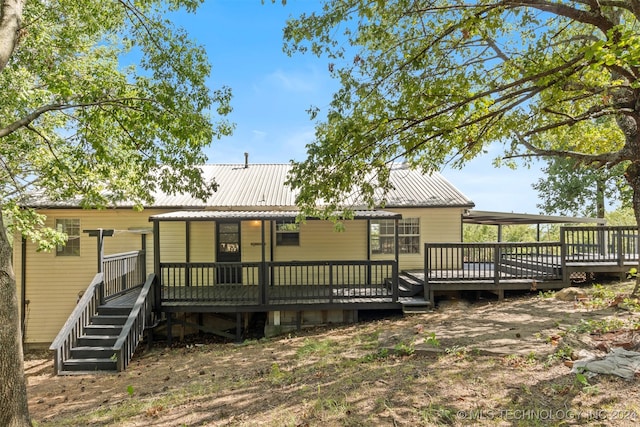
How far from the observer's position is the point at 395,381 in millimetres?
4203

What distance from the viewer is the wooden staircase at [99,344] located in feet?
22.1

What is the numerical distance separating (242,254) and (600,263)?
11.1 m

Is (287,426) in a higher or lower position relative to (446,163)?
lower

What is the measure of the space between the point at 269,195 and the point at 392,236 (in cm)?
461

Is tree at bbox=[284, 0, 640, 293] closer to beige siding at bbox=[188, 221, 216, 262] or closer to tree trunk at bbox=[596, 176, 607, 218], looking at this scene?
beige siding at bbox=[188, 221, 216, 262]

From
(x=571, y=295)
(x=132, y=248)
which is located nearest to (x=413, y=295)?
(x=571, y=295)

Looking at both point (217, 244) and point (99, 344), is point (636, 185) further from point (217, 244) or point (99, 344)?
point (99, 344)

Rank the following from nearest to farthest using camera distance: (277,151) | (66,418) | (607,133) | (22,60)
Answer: (66,418) < (22,60) < (607,133) < (277,151)

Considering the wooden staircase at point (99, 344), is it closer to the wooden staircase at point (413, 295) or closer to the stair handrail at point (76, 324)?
the stair handrail at point (76, 324)

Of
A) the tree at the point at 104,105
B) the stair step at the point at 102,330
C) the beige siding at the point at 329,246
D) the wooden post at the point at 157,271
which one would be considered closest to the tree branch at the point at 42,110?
the tree at the point at 104,105

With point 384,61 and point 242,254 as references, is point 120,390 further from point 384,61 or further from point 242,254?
point 384,61

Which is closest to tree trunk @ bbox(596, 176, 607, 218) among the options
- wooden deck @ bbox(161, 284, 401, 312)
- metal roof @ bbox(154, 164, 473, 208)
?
metal roof @ bbox(154, 164, 473, 208)

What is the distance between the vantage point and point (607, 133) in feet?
34.9

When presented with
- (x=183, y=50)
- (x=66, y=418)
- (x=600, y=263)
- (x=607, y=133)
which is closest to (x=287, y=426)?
(x=66, y=418)
